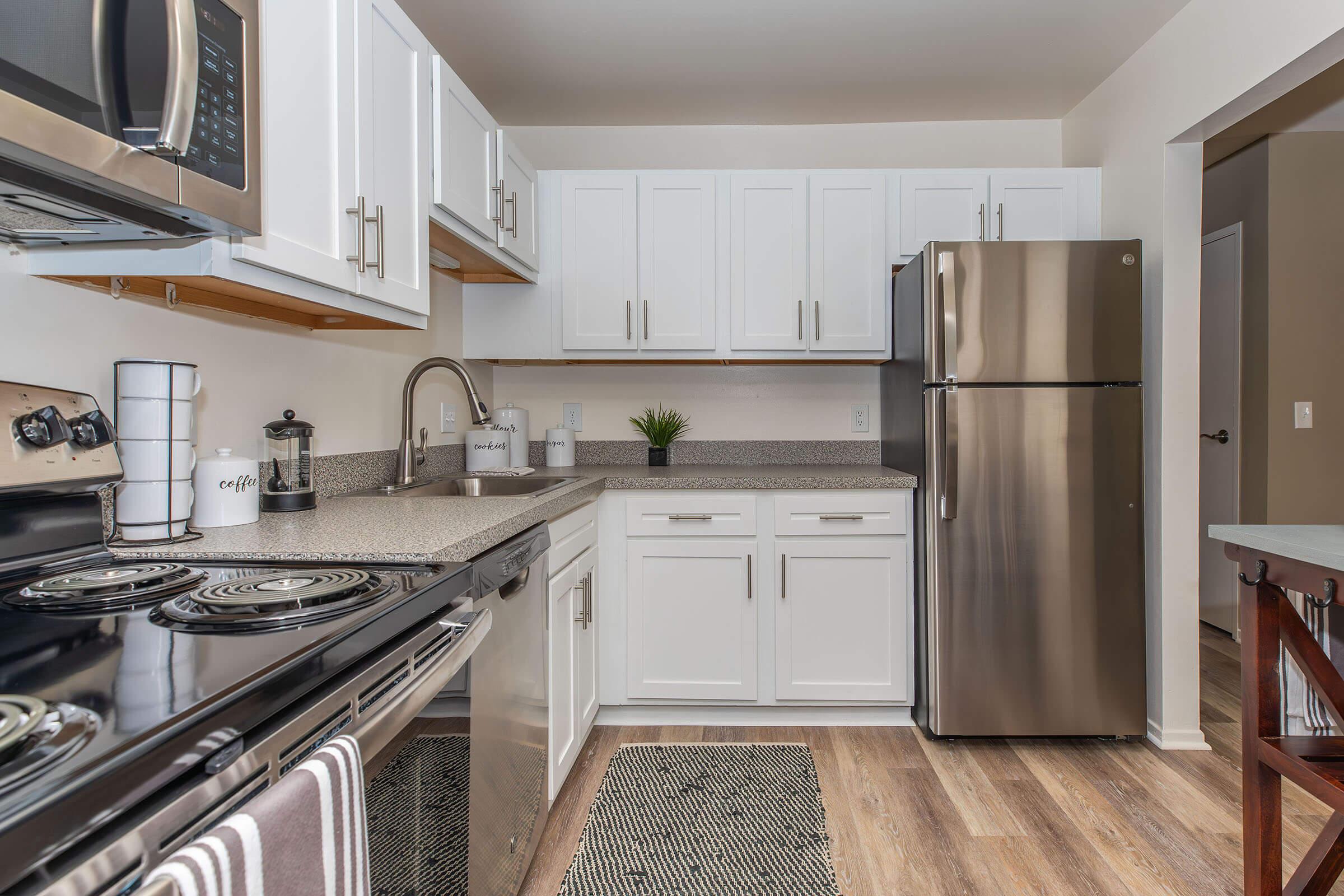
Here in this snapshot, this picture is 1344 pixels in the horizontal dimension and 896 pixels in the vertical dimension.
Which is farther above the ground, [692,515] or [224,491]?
[224,491]

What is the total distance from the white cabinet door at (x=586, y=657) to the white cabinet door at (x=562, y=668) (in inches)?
0.8

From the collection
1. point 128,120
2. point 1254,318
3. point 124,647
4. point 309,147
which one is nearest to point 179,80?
point 128,120

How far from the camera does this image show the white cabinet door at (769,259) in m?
2.65

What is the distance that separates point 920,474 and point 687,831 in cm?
135

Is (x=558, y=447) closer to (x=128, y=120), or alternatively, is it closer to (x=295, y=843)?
(x=128, y=120)

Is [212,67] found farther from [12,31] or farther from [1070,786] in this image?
[1070,786]

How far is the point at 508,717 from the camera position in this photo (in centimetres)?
137

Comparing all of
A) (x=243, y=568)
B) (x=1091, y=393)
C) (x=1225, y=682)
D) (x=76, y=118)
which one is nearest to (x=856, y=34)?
(x=1091, y=393)

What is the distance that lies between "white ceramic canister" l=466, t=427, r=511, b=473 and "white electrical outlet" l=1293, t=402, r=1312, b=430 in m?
3.53

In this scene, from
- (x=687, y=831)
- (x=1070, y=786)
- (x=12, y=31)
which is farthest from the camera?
(x=1070, y=786)

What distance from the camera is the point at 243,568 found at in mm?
1106

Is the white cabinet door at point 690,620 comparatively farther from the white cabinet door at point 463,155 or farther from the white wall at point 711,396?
the white cabinet door at point 463,155

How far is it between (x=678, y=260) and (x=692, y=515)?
1.00 meters

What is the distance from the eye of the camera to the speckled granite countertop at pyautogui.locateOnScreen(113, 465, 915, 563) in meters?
1.17
